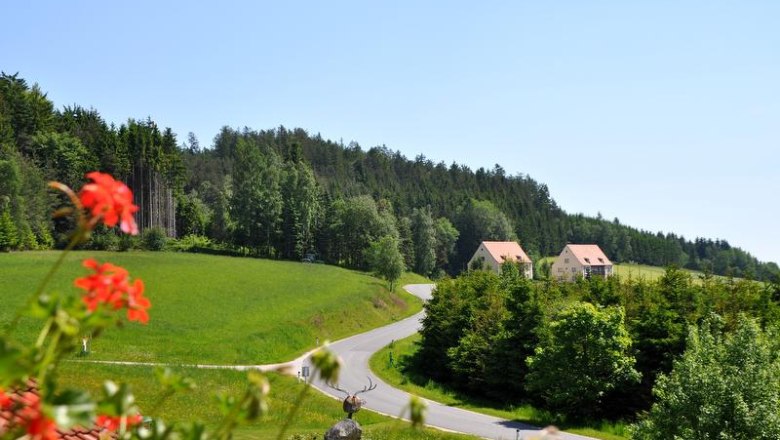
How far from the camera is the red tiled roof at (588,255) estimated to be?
107400mm

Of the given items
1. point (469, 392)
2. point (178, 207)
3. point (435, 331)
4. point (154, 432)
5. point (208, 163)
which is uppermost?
point (208, 163)

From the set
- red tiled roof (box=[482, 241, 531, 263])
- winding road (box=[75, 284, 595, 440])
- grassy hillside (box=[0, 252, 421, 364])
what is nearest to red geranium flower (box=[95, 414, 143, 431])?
winding road (box=[75, 284, 595, 440])

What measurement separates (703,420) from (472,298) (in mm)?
26040

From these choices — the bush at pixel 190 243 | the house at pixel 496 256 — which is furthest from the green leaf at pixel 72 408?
the house at pixel 496 256

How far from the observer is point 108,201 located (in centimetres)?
169

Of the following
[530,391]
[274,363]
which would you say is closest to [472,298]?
[530,391]

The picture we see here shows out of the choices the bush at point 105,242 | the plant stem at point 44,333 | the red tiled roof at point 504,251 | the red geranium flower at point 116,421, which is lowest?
the red geranium flower at point 116,421

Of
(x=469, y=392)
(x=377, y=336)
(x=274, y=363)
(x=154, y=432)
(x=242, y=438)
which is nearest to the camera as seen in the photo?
(x=154, y=432)

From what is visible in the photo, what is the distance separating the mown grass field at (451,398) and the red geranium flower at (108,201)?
95.6 ft

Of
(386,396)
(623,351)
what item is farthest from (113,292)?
(386,396)

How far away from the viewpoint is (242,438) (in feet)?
76.6

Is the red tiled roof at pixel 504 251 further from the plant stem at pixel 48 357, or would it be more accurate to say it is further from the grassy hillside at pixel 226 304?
the plant stem at pixel 48 357

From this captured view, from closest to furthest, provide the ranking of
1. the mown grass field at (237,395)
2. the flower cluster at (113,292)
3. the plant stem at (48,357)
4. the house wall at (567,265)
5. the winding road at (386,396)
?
the plant stem at (48,357) → the flower cluster at (113,292) → the mown grass field at (237,395) → the winding road at (386,396) → the house wall at (567,265)

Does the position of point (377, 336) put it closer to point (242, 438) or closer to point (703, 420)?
point (242, 438)
